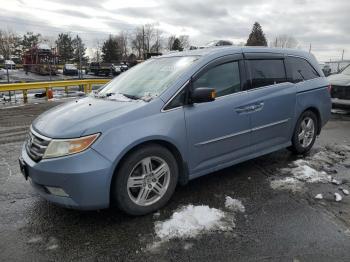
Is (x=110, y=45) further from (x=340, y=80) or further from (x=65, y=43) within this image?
(x=340, y=80)

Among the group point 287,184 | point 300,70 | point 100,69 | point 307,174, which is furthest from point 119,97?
point 100,69

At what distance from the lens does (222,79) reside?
4.43 metres

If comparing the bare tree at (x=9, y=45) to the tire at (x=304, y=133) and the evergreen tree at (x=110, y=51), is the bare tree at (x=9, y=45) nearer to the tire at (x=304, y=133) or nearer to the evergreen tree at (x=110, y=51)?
the evergreen tree at (x=110, y=51)

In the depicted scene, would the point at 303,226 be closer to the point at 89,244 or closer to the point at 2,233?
the point at 89,244

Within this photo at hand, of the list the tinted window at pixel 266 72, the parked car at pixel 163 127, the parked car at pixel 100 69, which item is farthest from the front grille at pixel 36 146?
the parked car at pixel 100 69

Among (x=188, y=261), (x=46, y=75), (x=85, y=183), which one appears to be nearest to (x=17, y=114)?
(x=85, y=183)

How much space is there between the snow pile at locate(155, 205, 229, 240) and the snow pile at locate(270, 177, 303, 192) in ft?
3.73

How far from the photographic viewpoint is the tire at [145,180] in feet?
11.5

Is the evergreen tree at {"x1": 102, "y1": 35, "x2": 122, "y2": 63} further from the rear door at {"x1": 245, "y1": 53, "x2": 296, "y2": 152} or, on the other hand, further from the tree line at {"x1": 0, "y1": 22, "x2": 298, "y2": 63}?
the rear door at {"x1": 245, "y1": 53, "x2": 296, "y2": 152}

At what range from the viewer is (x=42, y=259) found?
300cm

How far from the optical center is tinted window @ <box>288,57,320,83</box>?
17.9ft

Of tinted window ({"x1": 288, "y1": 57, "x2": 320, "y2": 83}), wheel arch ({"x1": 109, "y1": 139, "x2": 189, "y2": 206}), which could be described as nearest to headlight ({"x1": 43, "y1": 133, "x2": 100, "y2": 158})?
A: wheel arch ({"x1": 109, "y1": 139, "x2": 189, "y2": 206})

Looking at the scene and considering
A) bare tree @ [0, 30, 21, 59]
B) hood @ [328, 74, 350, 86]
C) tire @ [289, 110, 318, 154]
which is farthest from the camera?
bare tree @ [0, 30, 21, 59]

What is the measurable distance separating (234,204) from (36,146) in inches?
87.3
